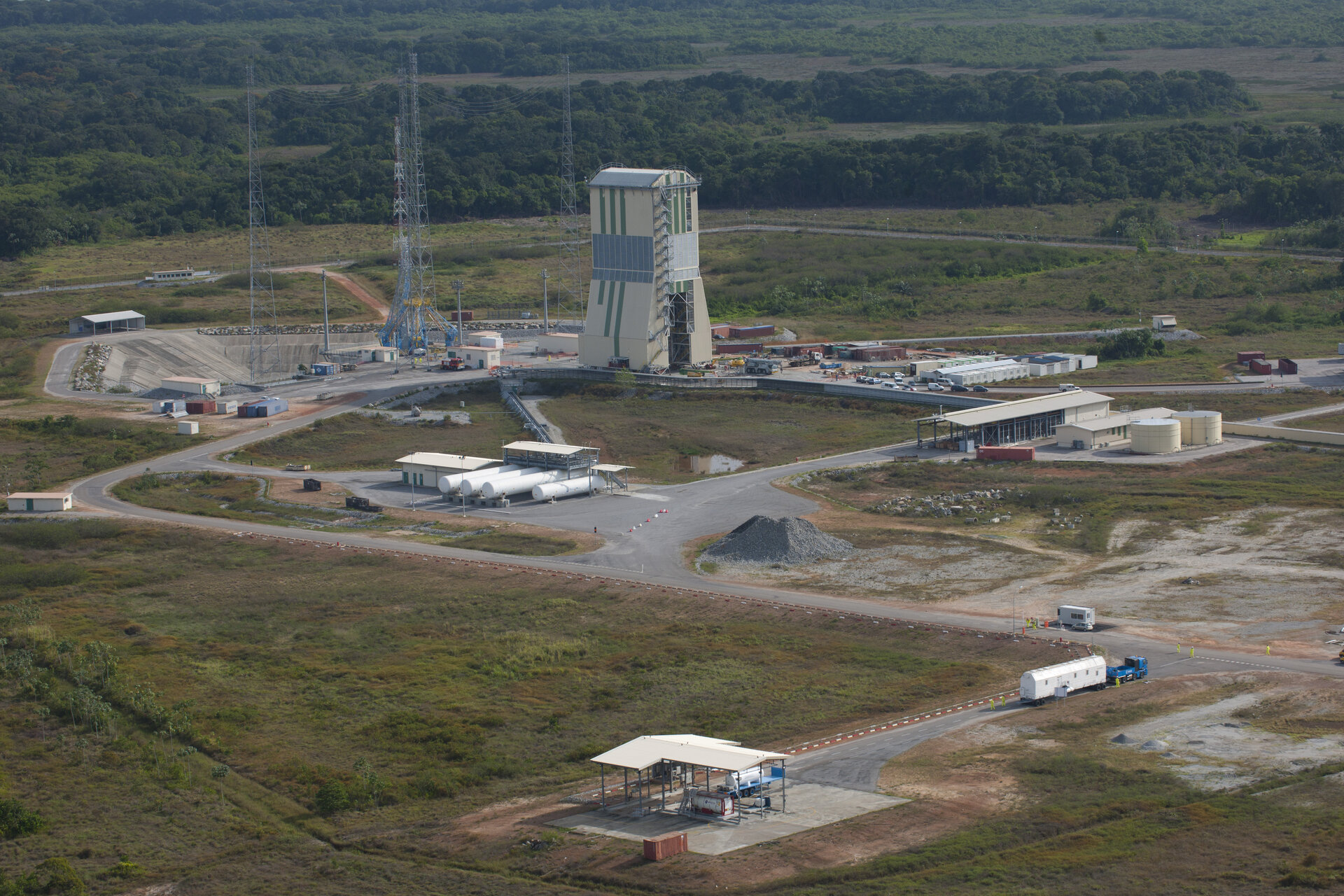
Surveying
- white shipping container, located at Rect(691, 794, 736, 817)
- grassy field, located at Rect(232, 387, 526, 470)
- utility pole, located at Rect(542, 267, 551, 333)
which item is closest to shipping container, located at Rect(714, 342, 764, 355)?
utility pole, located at Rect(542, 267, 551, 333)

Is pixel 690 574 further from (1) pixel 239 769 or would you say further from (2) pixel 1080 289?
(2) pixel 1080 289

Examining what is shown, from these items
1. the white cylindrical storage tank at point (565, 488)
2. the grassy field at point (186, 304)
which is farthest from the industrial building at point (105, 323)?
the white cylindrical storage tank at point (565, 488)

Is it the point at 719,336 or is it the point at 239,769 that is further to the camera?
the point at 719,336

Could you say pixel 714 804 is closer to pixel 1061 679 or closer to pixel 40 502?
pixel 1061 679

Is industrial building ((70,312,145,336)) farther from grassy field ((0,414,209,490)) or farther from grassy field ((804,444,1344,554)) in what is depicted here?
grassy field ((804,444,1344,554))

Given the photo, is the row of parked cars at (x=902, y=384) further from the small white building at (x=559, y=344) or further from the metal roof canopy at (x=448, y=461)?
the metal roof canopy at (x=448, y=461)

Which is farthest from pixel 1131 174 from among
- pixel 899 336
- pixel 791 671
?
pixel 791 671
